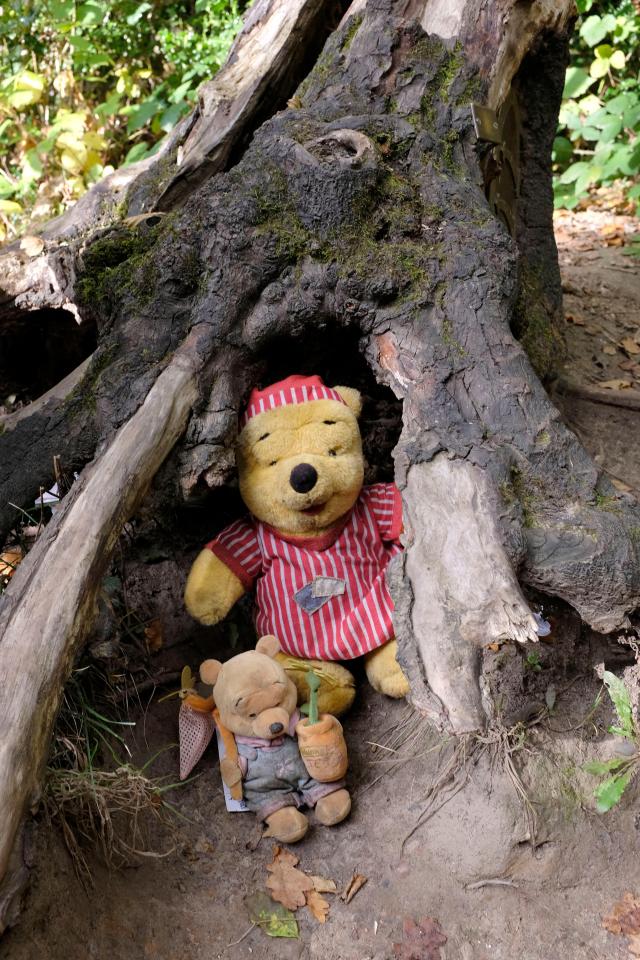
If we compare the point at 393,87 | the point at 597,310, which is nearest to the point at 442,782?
the point at 393,87

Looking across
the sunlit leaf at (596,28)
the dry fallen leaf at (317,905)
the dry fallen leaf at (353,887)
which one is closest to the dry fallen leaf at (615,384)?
the dry fallen leaf at (353,887)

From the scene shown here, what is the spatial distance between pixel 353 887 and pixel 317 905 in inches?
4.5

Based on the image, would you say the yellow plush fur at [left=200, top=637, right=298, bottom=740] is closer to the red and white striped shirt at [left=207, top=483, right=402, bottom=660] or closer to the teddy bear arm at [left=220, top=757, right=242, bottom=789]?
the teddy bear arm at [left=220, top=757, right=242, bottom=789]

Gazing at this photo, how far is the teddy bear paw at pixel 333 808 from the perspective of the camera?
2.58 metres

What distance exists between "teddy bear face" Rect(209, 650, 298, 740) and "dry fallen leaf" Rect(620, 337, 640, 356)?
295cm

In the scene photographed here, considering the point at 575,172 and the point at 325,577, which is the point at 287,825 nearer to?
the point at 325,577

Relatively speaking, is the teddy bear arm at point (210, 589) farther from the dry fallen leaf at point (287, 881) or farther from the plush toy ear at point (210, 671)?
the dry fallen leaf at point (287, 881)

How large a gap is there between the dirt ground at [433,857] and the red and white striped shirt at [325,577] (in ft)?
1.16

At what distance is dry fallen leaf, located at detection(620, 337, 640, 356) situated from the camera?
15.1 feet

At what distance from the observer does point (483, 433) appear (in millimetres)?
2564

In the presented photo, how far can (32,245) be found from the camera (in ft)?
12.9

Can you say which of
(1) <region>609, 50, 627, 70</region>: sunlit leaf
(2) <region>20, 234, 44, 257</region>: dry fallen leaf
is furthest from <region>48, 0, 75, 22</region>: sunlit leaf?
(1) <region>609, 50, 627, 70</region>: sunlit leaf

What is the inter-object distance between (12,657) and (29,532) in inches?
45.4

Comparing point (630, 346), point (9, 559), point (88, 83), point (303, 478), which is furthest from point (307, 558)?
point (88, 83)
